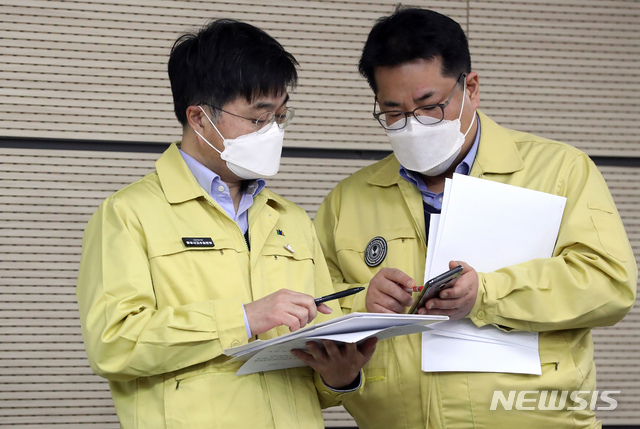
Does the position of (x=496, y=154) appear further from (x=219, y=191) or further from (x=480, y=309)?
(x=219, y=191)

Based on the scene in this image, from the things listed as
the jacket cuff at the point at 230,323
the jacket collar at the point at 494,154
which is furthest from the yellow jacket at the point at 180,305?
the jacket collar at the point at 494,154

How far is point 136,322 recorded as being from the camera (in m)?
1.64

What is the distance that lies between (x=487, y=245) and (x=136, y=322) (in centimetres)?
93

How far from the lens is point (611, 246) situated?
6.41 feet

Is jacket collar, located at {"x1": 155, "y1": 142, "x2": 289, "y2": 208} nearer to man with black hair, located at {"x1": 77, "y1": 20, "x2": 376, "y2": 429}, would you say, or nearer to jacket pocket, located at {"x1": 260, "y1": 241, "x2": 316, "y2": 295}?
man with black hair, located at {"x1": 77, "y1": 20, "x2": 376, "y2": 429}

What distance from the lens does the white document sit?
6.48 feet

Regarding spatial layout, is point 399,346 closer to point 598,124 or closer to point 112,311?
point 112,311

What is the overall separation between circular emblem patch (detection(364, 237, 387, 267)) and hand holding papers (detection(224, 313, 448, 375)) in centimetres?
42

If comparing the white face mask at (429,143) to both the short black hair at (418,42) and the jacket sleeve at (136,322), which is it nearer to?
the short black hair at (418,42)

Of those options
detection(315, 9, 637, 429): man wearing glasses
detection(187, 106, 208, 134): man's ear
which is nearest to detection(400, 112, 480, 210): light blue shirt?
detection(315, 9, 637, 429): man wearing glasses

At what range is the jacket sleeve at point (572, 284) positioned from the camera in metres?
1.91

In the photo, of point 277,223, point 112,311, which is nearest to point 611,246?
point 277,223

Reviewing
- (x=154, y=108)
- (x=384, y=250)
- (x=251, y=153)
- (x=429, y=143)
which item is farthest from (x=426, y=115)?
(x=154, y=108)

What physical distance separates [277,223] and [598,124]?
1751 millimetres
